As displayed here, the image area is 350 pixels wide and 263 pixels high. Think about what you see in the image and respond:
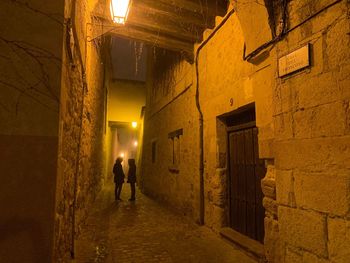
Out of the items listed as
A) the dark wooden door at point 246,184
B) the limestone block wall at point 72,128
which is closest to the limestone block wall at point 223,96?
the dark wooden door at point 246,184

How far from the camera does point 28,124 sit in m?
1.98

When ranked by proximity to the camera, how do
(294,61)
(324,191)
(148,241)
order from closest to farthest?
(324,191), (294,61), (148,241)

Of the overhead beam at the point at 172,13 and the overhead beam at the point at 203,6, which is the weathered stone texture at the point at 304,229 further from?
the overhead beam at the point at 172,13

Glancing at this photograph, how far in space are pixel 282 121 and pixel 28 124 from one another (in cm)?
225

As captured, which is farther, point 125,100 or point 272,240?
point 125,100

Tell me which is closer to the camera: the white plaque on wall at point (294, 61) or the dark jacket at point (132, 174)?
the white plaque on wall at point (294, 61)

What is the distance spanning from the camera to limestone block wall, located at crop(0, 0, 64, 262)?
188cm

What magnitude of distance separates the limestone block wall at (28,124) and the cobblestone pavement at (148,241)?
1.79 metres

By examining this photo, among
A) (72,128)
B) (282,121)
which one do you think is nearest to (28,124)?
(72,128)

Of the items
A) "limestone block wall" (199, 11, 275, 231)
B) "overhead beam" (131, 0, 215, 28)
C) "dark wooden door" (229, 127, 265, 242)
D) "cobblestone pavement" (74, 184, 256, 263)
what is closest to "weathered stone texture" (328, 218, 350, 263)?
"limestone block wall" (199, 11, 275, 231)

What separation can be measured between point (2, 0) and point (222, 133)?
369 centimetres

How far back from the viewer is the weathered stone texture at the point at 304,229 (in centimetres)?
221

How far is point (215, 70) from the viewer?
16.4 feet

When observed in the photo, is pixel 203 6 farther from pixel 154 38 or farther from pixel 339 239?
pixel 339 239
